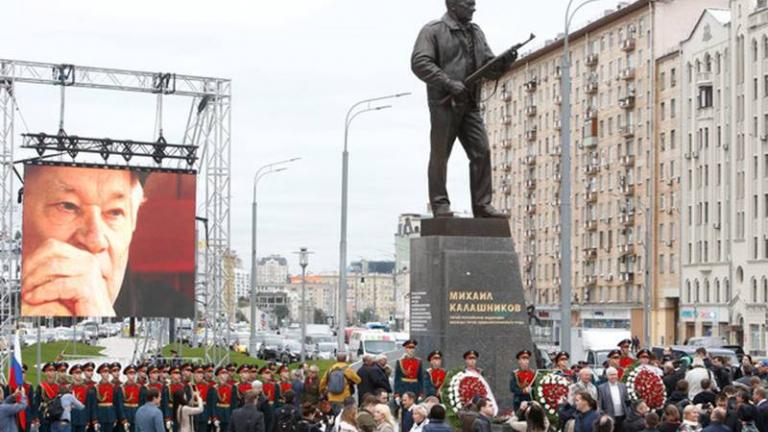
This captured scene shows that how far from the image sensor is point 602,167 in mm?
96812

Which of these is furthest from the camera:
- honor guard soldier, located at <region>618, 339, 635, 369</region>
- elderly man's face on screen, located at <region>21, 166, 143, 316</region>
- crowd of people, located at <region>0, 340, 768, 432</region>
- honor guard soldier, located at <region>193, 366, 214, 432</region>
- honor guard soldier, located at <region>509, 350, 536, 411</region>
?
elderly man's face on screen, located at <region>21, 166, 143, 316</region>

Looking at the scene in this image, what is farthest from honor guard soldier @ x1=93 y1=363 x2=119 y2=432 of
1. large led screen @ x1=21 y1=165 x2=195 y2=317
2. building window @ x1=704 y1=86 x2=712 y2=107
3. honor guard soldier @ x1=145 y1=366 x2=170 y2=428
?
building window @ x1=704 y1=86 x2=712 y2=107

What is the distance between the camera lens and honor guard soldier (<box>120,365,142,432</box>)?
27.4 meters

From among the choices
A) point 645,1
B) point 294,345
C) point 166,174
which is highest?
point 645,1

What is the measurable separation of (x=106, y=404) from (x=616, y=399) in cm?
1064

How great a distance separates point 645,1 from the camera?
8975 centimetres

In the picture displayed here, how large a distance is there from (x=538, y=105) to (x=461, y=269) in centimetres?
8795

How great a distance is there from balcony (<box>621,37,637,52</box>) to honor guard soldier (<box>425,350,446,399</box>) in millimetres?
73809

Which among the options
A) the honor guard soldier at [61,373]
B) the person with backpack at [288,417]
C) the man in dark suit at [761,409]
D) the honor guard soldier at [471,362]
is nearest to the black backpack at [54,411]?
the honor guard soldier at [61,373]

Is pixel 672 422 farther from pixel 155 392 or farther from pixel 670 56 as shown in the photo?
pixel 670 56

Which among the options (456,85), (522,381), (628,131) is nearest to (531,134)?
(628,131)

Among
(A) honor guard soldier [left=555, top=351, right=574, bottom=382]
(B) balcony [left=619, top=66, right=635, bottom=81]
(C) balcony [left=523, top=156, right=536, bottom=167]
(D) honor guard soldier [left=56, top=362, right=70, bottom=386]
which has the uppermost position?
(B) balcony [left=619, top=66, right=635, bottom=81]

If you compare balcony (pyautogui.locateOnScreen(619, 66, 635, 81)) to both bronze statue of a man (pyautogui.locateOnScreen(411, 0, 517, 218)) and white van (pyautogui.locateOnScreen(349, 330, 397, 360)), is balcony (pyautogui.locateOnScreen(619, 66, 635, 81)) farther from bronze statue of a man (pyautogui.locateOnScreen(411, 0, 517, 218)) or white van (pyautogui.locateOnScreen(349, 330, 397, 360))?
bronze statue of a man (pyautogui.locateOnScreen(411, 0, 517, 218))

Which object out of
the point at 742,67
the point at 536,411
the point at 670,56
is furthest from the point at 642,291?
the point at 536,411
